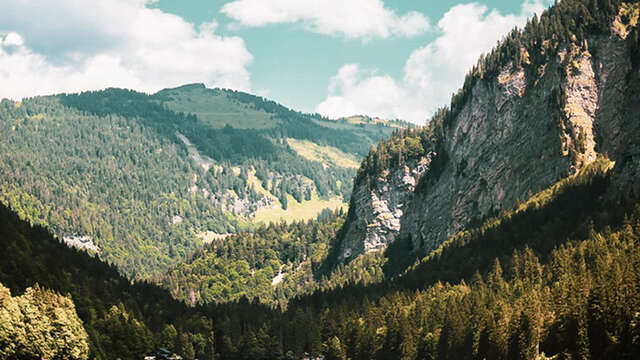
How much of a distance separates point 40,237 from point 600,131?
15297cm

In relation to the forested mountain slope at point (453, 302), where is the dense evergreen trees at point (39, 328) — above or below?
below

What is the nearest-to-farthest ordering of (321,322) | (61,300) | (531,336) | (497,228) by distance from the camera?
(531,336) → (61,300) → (321,322) → (497,228)

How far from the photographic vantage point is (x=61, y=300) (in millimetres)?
119250

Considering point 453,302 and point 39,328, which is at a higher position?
point 453,302

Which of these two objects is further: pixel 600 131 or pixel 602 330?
pixel 600 131

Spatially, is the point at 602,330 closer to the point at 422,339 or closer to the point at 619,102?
the point at 422,339

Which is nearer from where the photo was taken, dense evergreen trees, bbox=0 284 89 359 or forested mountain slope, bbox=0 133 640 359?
dense evergreen trees, bbox=0 284 89 359

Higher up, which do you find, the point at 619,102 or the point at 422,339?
the point at 619,102

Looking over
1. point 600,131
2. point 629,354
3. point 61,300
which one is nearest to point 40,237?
point 61,300

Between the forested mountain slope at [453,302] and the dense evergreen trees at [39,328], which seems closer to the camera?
the dense evergreen trees at [39,328]

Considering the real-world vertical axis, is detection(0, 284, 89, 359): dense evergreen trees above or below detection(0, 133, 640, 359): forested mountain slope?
below

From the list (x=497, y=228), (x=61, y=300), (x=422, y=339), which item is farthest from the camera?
(x=497, y=228)

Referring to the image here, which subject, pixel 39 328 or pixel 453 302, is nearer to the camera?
pixel 39 328

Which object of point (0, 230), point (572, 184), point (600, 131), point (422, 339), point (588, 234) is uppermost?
point (600, 131)
